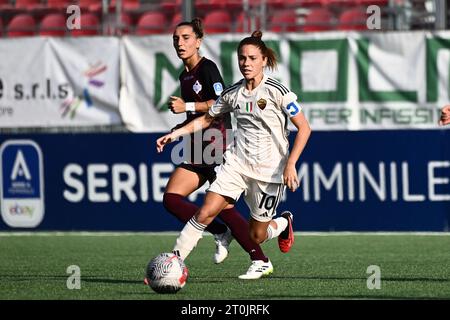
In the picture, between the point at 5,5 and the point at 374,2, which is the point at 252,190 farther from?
the point at 5,5

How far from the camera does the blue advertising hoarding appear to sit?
14.0m

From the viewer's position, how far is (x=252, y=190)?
28.6 ft

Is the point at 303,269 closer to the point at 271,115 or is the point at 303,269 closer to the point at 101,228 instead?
the point at 271,115

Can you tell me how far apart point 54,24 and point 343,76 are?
5134 mm

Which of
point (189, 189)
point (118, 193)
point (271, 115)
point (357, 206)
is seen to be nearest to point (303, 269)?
point (189, 189)

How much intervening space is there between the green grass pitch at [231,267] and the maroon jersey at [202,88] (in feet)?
3.53

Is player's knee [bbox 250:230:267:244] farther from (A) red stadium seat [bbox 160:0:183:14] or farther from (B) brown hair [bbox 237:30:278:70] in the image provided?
(A) red stadium seat [bbox 160:0:183:14]

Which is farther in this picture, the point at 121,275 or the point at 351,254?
the point at 351,254

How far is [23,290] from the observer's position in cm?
831

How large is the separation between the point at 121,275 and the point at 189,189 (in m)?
0.92

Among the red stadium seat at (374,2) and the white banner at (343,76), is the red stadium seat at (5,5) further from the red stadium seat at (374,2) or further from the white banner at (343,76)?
the red stadium seat at (374,2)

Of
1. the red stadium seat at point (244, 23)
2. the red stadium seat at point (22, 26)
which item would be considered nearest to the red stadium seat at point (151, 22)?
the red stadium seat at point (244, 23)

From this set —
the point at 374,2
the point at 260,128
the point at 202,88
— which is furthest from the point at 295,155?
the point at 374,2

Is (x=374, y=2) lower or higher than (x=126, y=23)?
higher
